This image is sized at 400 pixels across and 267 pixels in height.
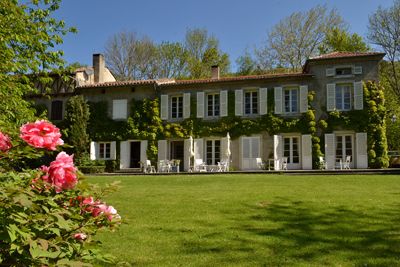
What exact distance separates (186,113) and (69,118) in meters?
6.32

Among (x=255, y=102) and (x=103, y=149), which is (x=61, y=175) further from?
(x=103, y=149)

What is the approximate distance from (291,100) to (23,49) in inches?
562

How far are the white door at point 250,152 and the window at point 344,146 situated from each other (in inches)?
145

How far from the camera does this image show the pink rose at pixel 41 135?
1.72m

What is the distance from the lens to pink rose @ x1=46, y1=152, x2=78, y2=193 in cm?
173

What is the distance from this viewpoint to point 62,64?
7.83m

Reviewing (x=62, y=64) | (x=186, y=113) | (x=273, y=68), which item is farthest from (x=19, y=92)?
(x=273, y=68)

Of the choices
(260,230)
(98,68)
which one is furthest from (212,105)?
(260,230)

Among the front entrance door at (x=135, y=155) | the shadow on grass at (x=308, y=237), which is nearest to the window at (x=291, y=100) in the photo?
the front entrance door at (x=135, y=155)

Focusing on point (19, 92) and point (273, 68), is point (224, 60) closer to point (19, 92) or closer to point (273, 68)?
point (273, 68)

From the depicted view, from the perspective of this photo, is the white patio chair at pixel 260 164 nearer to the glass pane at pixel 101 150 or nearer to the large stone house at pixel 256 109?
the large stone house at pixel 256 109

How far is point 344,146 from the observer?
730 inches

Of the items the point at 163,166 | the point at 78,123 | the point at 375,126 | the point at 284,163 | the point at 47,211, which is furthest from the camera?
the point at 78,123

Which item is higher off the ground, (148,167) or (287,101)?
(287,101)
